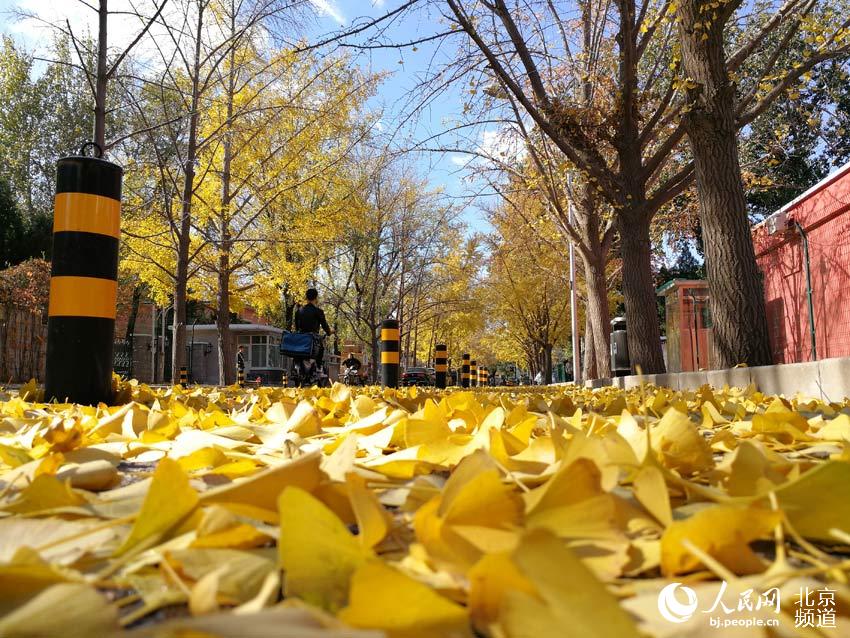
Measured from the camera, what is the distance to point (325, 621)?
423mm

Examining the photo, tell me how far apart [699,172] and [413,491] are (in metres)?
6.78

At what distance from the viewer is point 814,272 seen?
42.0ft

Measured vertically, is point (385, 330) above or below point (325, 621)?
above

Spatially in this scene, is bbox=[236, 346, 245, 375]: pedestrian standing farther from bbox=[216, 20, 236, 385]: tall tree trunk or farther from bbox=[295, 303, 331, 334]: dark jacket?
bbox=[295, 303, 331, 334]: dark jacket

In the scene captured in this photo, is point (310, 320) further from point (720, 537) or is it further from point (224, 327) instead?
point (720, 537)

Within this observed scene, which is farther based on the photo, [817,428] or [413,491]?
[817,428]

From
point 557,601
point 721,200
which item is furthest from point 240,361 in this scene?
point 557,601

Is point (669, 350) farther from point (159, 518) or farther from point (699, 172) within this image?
point (159, 518)

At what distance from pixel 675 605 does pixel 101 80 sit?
Answer: 6446 millimetres

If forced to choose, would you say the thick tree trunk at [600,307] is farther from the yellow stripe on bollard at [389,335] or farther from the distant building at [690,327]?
the yellow stripe on bollard at [389,335]

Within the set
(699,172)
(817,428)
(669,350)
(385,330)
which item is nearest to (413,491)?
(817,428)

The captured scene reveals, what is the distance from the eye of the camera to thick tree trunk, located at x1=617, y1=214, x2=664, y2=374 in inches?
376

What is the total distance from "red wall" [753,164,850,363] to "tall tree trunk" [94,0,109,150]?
11.2 m

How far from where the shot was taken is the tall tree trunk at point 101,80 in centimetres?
548
